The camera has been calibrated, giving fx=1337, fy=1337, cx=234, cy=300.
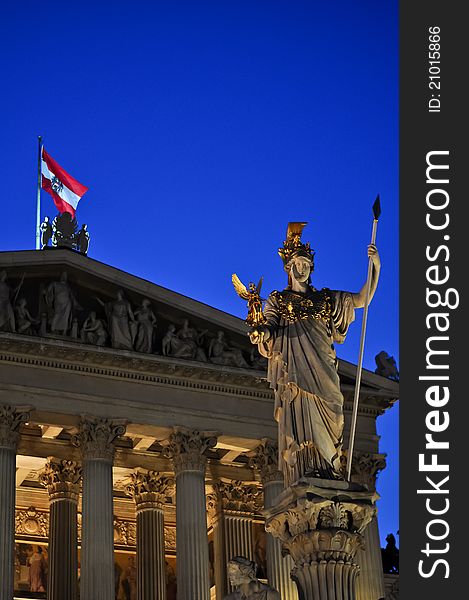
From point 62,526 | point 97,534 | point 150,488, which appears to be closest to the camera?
point 97,534

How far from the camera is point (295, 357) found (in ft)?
42.5

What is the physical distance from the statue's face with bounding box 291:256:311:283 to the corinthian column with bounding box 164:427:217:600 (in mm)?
28030

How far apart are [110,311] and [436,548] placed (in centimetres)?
3429

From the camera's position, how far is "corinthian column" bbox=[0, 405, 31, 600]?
37812 millimetres

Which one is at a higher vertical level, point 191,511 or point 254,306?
point 191,511

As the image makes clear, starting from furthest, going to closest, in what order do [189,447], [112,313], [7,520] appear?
1. [112,313]
2. [189,447]
3. [7,520]

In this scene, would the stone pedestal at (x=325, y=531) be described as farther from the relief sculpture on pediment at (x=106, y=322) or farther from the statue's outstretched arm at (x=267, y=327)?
the relief sculpture on pediment at (x=106, y=322)

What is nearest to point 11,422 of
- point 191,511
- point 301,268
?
point 191,511

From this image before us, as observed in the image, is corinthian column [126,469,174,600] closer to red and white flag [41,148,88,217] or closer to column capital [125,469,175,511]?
column capital [125,469,175,511]

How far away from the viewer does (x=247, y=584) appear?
13531 mm

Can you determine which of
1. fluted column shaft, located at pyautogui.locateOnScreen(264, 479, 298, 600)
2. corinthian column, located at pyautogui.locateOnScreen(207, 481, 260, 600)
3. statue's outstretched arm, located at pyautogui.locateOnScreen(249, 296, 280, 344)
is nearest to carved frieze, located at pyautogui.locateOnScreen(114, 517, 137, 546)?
corinthian column, located at pyautogui.locateOnScreen(207, 481, 260, 600)

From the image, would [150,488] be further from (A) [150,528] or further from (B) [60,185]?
A: (B) [60,185]

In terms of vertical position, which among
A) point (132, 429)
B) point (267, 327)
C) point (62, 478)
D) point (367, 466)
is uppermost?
point (132, 429)

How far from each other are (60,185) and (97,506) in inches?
520
